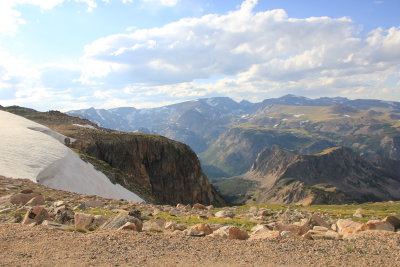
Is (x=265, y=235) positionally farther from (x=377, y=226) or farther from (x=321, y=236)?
(x=377, y=226)

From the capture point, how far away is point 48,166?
4147 centimetres

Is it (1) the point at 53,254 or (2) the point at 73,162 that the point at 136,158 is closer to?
(2) the point at 73,162

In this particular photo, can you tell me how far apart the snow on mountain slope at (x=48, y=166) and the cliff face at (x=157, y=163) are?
21.0 metres

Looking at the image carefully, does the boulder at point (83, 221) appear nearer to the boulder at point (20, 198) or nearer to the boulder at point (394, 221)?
the boulder at point (20, 198)

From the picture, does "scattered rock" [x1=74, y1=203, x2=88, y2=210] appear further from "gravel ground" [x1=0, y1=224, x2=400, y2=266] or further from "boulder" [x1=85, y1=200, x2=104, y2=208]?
"gravel ground" [x1=0, y1=224, x2=400, y2=266]

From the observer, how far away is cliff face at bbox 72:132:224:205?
7619 cm

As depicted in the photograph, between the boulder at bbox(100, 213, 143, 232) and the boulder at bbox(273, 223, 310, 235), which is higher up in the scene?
the boulder at bbox(100, 213, 143, 232)

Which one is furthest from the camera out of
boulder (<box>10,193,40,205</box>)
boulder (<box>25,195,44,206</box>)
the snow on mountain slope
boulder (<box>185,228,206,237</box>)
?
the snow on mountain slope

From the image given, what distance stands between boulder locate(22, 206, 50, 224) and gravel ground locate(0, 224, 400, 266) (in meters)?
1.72

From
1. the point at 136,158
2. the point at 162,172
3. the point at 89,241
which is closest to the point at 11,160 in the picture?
the point at 89,241

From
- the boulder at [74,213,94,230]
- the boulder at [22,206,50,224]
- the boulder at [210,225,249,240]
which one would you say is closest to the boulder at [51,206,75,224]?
the boulder at [22,206,50,224]

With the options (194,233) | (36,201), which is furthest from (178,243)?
(36,201)

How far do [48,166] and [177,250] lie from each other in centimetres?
3291

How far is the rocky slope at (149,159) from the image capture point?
248 feet
